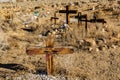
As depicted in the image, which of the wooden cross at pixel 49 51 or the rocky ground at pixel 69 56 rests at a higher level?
the wooden cross at pixel 49 51

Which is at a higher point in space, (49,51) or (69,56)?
(49,51)

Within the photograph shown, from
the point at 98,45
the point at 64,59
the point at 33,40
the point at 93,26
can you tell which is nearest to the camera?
the point at 64,59

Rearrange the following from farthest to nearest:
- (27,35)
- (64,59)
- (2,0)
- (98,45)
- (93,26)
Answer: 1. (2,0)
2. (93,26)
3. (27,35)
4. (98,45)
5. (64,59)

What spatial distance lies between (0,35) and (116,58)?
604 centimetres

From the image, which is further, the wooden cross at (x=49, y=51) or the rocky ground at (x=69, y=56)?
the rocky ground at (x=69, y=56)

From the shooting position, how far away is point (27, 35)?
19781mm

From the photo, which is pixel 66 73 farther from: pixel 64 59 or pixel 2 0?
pixel 2 0

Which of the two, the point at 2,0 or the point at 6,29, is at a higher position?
the point at 6,29

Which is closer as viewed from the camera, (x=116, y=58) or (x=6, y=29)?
(x=116, y=58)

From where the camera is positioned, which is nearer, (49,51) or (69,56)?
(49,51)

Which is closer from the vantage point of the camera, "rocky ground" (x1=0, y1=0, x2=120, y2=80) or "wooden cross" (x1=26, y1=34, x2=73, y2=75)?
"wooden cross" (x1=26, y1=34, x2=73, y2=75)

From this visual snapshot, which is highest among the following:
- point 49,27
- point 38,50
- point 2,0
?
point 38,50

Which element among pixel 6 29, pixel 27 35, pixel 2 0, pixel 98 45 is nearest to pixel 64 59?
pixel 98 45

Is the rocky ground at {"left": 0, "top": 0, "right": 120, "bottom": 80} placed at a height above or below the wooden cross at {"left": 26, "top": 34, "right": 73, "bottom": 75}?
below
